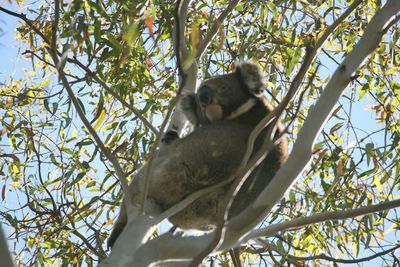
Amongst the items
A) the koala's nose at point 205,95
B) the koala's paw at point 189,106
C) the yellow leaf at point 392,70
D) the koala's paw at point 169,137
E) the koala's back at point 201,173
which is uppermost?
the koala's nose at point 205,95

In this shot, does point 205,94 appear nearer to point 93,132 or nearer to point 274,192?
point 93,132

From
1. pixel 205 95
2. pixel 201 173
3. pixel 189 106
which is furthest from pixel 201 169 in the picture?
pixel 205 95

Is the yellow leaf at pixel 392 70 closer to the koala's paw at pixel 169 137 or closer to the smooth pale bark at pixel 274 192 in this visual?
the koala's paw at pixel 169 137

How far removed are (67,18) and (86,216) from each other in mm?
1400

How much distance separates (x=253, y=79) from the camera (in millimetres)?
3904

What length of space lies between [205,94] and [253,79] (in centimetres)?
29

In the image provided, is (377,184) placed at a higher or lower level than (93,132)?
lower

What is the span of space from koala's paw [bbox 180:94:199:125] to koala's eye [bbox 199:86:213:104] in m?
0.08

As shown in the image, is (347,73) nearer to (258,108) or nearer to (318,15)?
(258,108)

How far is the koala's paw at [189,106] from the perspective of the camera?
364 centimetres

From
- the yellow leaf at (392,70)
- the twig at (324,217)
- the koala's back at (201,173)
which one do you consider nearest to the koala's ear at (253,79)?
the koala's back at (201,173)

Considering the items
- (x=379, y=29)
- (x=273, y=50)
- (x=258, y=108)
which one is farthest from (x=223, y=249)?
(x=273, y=50)

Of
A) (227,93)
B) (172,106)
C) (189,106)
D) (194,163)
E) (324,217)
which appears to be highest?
(227,93)

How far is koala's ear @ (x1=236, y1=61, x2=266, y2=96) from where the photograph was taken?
3.91 m
